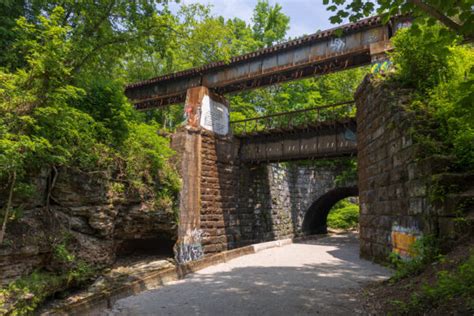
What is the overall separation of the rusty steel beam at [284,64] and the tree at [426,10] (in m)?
6.39

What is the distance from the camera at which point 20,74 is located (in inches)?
265

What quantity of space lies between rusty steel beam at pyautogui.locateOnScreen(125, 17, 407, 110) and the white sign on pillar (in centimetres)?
67

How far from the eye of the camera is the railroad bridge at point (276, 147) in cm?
696

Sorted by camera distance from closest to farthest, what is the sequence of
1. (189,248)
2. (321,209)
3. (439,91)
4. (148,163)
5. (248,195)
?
(439,91), (148,163), (189,248), (248,195), (321,209)

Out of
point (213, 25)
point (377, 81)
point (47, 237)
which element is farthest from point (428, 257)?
point (213, 25)

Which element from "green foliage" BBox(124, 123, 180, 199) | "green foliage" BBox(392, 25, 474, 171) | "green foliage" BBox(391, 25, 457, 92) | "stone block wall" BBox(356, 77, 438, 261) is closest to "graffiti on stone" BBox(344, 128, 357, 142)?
"stone block wall" BBox(356, 77, 438, 261)

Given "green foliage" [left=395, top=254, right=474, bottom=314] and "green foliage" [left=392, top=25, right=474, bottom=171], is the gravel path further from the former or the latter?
"green foliage" [left=392, top=25, right=474, bottom=171]

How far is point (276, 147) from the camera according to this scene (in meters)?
14.4

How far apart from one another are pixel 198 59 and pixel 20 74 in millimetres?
5895

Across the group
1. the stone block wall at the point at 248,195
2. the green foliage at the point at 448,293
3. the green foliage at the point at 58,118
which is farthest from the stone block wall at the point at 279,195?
the green foliage at the point at 448,293

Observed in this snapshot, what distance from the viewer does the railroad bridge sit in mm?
6961

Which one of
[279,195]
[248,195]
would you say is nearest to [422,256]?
[248,195]

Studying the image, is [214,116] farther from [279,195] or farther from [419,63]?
[419,63]

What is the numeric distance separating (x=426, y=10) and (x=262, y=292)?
→ 4334 millimetres
